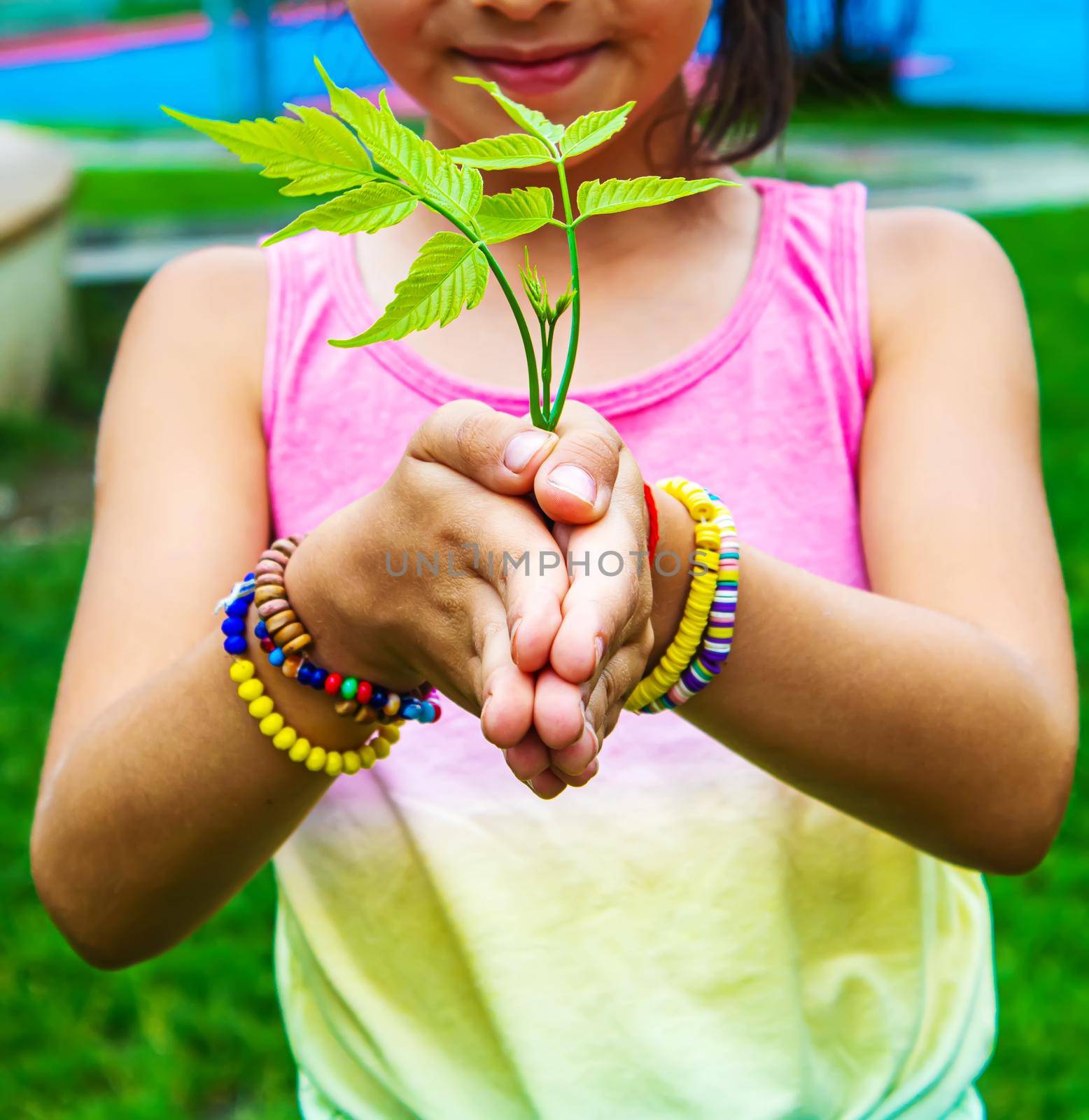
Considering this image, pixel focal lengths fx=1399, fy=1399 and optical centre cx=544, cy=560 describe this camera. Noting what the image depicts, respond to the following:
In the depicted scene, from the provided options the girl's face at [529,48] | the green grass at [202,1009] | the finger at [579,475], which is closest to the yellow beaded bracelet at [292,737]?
the finger at [579,475]

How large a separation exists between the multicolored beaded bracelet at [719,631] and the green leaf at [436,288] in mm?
308

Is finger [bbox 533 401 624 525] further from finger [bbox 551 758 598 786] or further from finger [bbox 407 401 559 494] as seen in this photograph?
finger [bbox 551 758 598 786]

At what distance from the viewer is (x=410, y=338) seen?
148 centimetres

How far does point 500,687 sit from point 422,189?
1.00ft

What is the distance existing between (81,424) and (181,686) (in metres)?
4.68

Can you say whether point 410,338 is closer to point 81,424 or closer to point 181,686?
point 181,686

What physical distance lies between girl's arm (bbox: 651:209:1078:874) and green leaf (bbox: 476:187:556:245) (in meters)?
0.27

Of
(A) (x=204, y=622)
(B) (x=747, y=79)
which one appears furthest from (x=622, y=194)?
(B) (x=747, y=79)

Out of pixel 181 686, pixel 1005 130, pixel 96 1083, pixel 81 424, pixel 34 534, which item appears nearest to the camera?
pixel 181 686

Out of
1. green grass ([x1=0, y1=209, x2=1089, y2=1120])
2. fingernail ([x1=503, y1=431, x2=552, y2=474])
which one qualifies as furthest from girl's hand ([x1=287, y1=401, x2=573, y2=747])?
green grass ([x1=0, y1=209, x2=1089, y2=1120])

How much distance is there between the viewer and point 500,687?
832 millimetres

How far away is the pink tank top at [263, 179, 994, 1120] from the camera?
1.36m

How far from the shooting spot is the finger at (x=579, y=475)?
88 cm

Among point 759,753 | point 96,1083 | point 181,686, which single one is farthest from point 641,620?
point 96,1083
